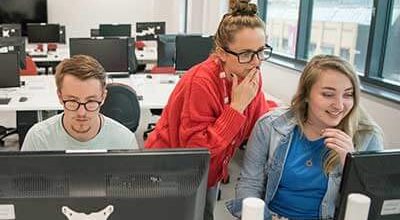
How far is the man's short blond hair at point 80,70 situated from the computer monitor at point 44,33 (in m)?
5.67

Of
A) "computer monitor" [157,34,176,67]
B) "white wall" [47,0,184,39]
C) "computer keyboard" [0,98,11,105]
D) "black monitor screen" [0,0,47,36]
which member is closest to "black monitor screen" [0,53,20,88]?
"computer keyboard" [0,98,11,105]

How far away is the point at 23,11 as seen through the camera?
8289 millimetres

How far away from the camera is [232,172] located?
375 cm

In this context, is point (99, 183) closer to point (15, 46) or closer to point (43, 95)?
point (43, 95)

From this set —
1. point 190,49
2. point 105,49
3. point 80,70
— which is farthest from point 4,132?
point 80,70

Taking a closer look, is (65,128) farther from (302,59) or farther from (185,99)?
(302,59)

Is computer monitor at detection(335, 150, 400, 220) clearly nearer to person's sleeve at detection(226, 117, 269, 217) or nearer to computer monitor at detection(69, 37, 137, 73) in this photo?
person's sleeve at detection(226, 117, 269, 217)

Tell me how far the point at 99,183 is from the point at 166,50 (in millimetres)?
4227

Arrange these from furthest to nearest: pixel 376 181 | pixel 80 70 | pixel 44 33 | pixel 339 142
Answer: pixel 44 33
pixel 80 70
pixel 339 142
pixel 376 181

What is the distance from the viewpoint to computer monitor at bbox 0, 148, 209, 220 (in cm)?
80

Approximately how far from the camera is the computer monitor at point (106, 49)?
397cm

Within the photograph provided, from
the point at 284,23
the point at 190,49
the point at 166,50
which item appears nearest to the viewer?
the point at 190,49

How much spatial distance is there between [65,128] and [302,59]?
3.60m

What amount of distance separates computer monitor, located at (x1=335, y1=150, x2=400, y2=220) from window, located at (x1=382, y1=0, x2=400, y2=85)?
8.08 ft
